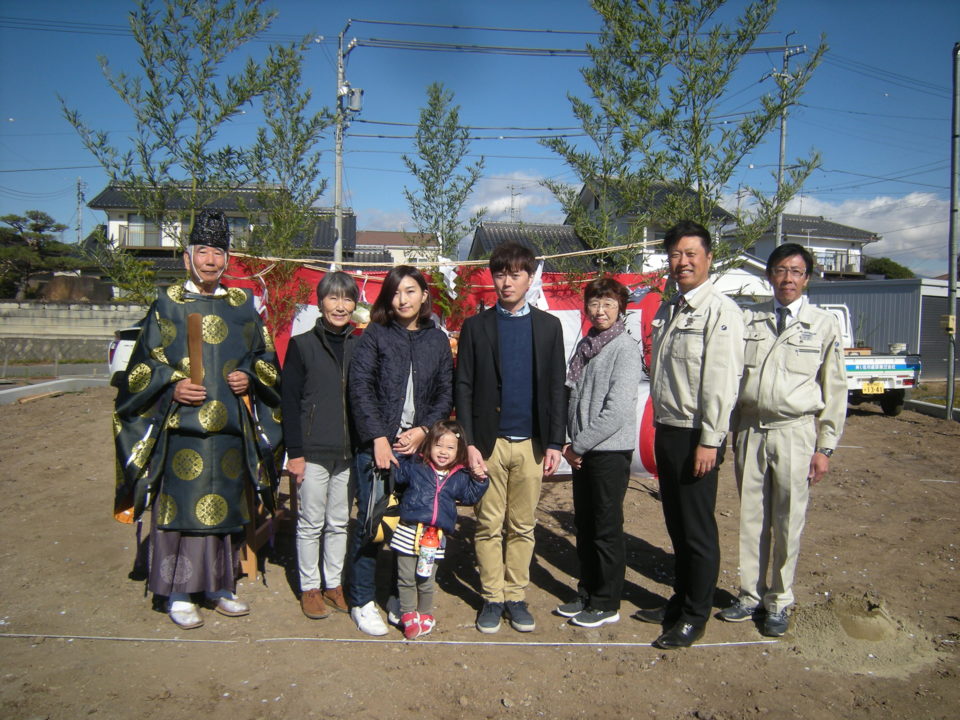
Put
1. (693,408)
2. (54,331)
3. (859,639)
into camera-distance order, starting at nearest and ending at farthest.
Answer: (693,408)
(859,639)
(54,331)

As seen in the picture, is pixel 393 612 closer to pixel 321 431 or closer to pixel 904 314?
pixel 321 431

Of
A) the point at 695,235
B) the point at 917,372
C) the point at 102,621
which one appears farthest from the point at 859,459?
the point at 102,621

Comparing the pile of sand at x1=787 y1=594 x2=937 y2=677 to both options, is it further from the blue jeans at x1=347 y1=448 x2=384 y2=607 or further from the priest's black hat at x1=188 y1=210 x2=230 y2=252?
the priest's black hat at x1=188 y1=210 x2=230 y2=252

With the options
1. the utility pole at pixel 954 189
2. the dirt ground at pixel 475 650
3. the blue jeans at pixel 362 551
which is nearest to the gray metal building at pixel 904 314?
the utility pole at pixel 954 189

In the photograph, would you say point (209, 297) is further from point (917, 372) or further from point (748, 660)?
point (917, 372)

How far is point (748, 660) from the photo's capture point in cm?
306

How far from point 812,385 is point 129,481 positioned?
3.51 m

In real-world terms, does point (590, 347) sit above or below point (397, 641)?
above

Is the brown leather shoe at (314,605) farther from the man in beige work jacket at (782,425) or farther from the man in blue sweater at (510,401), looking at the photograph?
the man in beige work jacket at (782,425)

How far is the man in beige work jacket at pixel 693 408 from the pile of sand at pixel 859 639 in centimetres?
54

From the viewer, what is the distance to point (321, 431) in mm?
3369

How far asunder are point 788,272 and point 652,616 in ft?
6.31

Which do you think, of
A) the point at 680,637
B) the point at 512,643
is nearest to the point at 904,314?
the point at 680,637

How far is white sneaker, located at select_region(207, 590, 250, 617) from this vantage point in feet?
11.5
